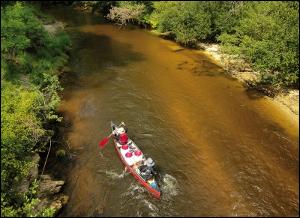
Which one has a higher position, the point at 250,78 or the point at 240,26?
the point at 240,26

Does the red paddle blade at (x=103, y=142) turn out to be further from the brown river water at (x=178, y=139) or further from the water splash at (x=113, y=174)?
the water splash at (x=113, y=174)

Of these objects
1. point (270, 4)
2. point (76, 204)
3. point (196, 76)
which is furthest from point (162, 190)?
point (270, 4)

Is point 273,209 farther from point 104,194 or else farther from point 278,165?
point 104,194

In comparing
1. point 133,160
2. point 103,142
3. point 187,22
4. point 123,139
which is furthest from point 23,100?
point 187,22

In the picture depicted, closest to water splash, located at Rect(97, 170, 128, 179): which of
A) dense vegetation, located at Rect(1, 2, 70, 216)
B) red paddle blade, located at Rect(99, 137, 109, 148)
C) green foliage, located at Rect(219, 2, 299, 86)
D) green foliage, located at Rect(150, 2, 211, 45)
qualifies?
red paddle blade, located at Rect(99, 137, 109, 148)

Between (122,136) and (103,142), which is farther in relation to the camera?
(103,142)

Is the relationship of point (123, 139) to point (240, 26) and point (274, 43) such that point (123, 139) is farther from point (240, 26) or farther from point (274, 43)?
point (240, 26)

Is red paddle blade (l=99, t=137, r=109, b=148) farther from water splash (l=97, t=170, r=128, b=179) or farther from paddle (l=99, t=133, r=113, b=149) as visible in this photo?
water splash (l=97, t=170, r=128, b=179)
